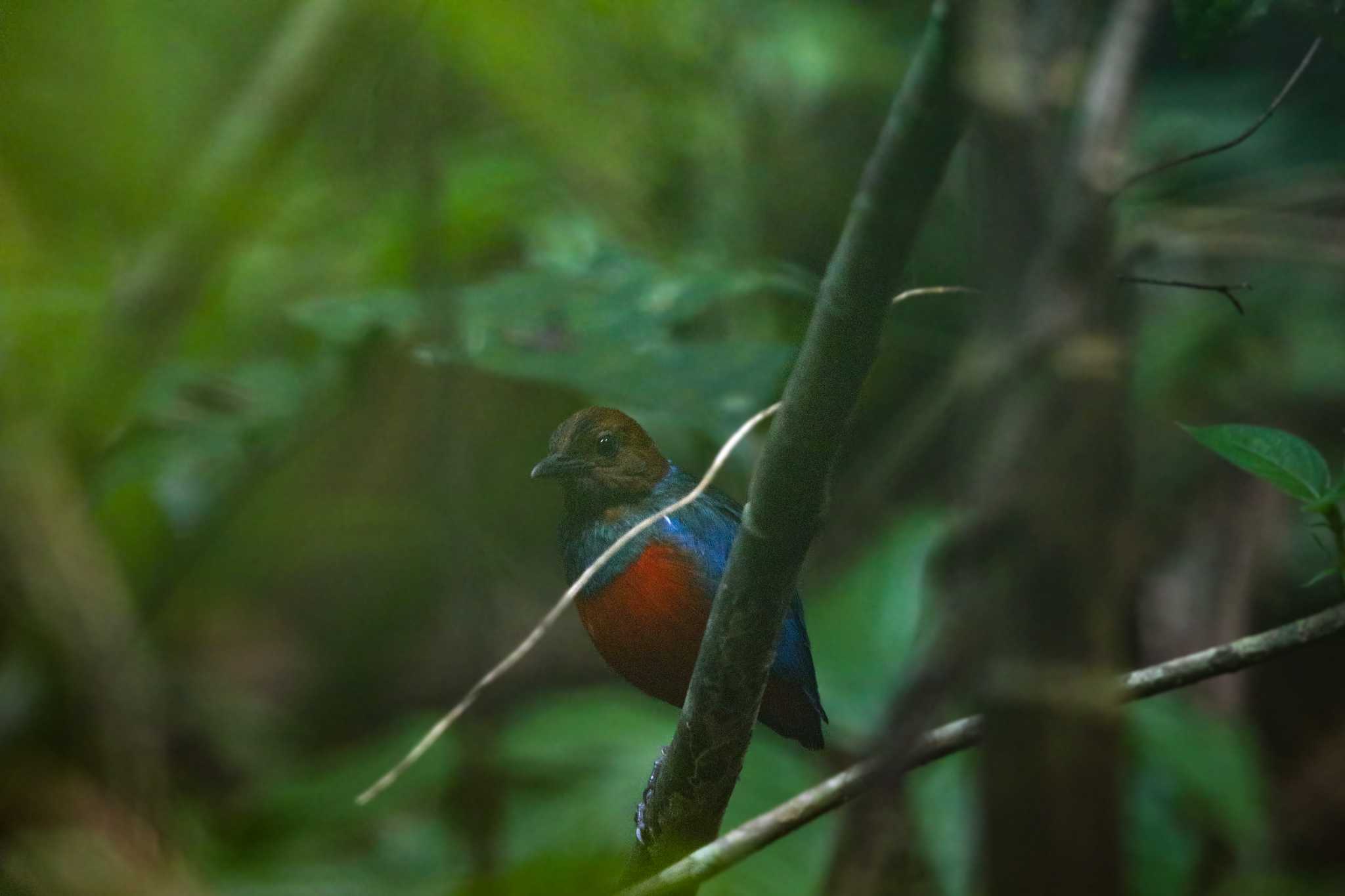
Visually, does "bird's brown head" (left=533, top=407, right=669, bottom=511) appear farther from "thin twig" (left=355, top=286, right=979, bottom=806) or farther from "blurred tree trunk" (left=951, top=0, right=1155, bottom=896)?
"blurred tree trunk" (left=951, top=0, right=1155, bottom=896)

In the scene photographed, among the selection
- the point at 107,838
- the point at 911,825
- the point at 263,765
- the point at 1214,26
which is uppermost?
the point at 1214,26

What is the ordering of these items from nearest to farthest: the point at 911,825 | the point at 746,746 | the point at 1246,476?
1. the point at 746,746
2. the point at 911,825
3. the point at 1246,476

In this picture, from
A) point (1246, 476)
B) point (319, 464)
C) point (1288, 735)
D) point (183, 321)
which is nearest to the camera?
point (1246, 476)

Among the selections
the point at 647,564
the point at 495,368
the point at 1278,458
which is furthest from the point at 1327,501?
the point at 495,368

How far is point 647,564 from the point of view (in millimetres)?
735

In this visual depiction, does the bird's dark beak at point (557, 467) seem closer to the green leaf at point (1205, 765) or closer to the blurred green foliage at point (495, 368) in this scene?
the blurred green foliage at point (495, 368)

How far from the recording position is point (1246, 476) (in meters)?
1.79

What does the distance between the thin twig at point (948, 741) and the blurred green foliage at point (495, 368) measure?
3.6 inches

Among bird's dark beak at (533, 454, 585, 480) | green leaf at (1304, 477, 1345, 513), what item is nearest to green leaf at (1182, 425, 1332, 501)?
green leaf at (1304, 477, 1345, 513)

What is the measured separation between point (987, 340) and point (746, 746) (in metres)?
0.29

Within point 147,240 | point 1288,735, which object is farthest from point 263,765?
point 1288,735

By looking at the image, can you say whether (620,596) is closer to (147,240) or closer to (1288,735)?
(147,240)

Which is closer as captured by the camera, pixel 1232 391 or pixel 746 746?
pixel 746 746

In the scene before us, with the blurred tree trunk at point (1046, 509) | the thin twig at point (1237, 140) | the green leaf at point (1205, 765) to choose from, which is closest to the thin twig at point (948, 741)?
the blurred tree trunk at point (1046, 509)
